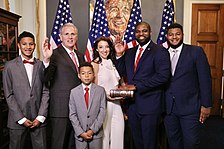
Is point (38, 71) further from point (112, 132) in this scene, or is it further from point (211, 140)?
point (211, 140)

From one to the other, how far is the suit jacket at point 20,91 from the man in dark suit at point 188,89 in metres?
1.44

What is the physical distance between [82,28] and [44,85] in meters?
2.88

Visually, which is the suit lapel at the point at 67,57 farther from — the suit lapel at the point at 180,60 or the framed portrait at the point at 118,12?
the framed portrait at the point at 118,12

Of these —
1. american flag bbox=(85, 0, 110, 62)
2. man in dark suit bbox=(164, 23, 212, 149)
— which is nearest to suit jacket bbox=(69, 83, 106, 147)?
man in dark suit bbox=(164, 23, 212, 149)

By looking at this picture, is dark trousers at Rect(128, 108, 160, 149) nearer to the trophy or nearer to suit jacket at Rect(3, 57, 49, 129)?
the trophy

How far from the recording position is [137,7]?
179 inches

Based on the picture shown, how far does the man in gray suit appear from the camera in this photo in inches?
92.0

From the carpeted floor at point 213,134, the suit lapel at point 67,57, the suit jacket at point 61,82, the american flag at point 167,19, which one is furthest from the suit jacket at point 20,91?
the american flag at point 167,19

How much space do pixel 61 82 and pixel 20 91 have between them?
0.43 meters

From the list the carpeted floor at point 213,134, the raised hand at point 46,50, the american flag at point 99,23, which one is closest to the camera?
the raised hand at point 46,50

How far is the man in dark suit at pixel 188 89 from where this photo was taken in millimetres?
2383

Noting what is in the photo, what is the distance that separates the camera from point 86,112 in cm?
239

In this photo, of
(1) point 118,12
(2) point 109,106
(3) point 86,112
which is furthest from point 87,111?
(1) point 118,12

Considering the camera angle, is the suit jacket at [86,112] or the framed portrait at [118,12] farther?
the framed portrait at [118,12]
